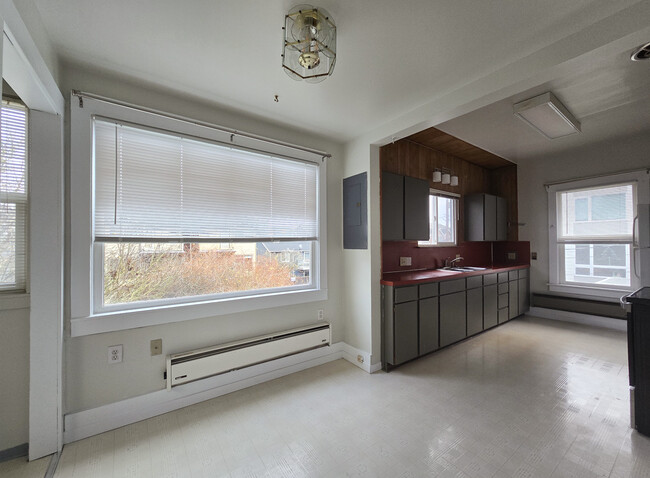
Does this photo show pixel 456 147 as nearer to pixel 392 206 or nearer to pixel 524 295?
pixel 392 206

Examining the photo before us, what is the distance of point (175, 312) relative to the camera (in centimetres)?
212

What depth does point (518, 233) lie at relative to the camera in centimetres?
482

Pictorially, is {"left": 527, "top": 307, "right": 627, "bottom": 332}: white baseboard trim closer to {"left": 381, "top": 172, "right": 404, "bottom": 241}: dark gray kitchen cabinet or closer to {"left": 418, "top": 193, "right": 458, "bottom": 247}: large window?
{"left": 418, "top": 193, "right": 458, "bottom": 247}: large window

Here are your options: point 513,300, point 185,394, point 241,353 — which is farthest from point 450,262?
point 185,394

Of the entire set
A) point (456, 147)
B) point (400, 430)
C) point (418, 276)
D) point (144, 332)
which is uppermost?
point (456, 147)

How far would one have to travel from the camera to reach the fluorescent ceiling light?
8.01 ft

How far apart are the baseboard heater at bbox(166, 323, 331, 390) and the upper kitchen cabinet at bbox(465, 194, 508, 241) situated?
9.55 ft

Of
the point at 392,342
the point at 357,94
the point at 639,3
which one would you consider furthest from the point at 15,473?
the point at 639,3

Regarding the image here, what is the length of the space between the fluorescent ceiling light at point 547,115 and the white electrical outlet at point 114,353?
3.97m

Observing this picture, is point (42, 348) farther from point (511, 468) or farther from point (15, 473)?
point (511, 468)

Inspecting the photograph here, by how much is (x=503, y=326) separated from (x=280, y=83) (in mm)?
4480

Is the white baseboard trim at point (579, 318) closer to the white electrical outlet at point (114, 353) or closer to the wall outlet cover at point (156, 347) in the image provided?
the wall outlet cover at point (156, 347)

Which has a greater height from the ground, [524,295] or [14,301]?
[14,301]

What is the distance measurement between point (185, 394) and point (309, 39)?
8.61ft
